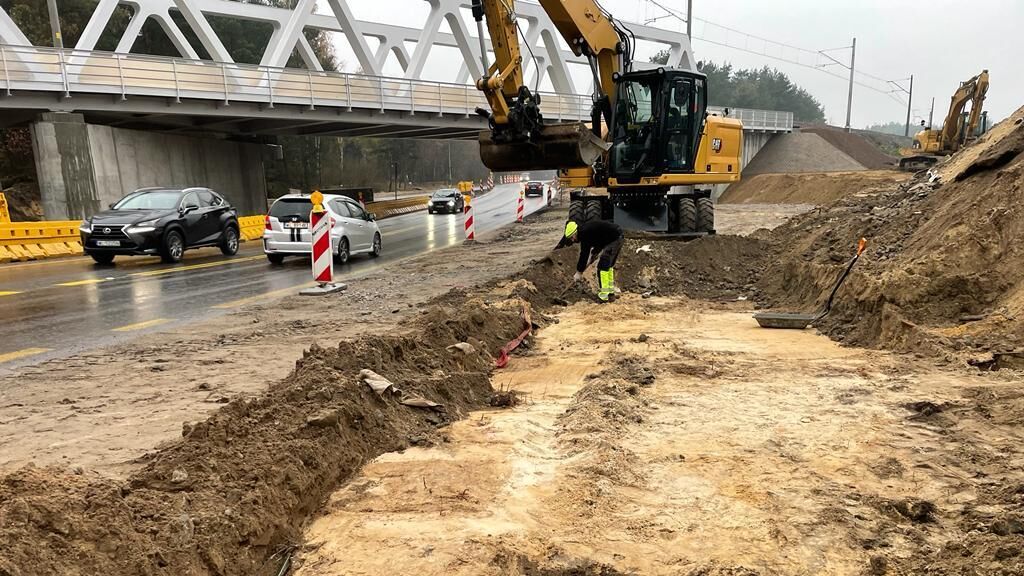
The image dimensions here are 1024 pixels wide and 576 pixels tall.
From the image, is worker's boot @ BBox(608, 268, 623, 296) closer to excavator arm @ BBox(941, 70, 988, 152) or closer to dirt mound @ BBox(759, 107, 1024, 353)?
dirt mound @ BBox(759, 107, 1024, 353)

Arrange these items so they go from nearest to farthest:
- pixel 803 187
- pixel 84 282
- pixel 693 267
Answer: pixel 693 267 → pixel 84 282 → pixel 803 187

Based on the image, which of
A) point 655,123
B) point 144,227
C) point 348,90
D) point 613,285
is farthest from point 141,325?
point 348,90

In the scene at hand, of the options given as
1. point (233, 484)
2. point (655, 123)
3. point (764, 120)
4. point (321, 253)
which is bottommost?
point (233, 484)

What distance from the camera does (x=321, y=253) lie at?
36.2ft

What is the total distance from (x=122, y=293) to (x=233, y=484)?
9445 mm

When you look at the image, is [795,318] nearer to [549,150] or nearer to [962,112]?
[549,150]

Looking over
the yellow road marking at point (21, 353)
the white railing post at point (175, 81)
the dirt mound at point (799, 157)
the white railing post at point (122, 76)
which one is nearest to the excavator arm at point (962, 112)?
the dirt mound at point (799, 157)

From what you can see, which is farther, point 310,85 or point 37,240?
point 310,85

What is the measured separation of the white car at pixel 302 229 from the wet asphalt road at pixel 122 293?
0.39m

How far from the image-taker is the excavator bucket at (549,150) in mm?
9859

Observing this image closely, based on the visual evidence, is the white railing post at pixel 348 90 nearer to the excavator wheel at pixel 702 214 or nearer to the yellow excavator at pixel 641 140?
the yellow excavator at pixel 641 140

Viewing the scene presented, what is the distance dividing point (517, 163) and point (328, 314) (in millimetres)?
3779

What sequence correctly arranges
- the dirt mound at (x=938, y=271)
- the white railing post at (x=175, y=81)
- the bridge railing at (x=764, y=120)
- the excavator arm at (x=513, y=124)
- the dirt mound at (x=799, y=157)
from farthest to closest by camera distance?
the dirt mound at (x=799, y=157)
the bridge railing at (x=764, y=120)
the white railing post at (x=175, y=81)
the excavator arm at (x=513, y=124)
the dirt mound at (x=938, y=271)

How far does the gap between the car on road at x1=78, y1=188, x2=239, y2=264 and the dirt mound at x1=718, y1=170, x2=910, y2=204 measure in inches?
1103
